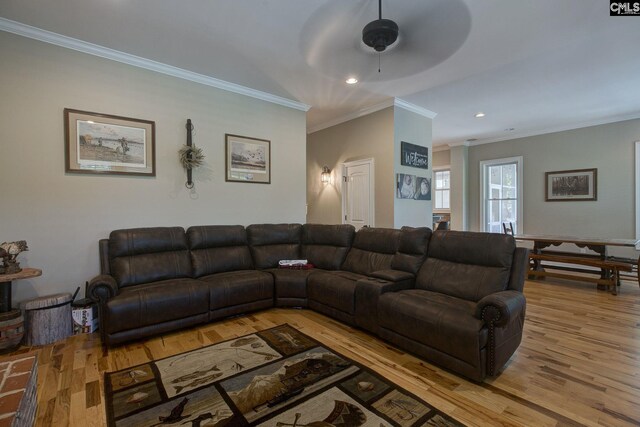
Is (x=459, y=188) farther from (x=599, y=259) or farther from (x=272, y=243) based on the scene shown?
(x=272, y=243)

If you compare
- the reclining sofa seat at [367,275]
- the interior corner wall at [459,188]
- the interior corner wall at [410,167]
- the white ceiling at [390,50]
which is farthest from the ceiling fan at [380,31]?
the interior corner wall at [459,188]

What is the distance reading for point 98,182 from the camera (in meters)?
3.17

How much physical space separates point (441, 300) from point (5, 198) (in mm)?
4107

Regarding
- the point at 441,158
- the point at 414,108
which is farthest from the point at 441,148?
the point at 414,108

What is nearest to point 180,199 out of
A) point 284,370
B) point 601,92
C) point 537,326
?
point 284,370

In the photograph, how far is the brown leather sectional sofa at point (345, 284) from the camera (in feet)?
6.98

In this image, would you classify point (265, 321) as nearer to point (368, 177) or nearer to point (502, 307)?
point (502, 307)

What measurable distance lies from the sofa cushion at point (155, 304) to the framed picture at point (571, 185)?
7.11 metres

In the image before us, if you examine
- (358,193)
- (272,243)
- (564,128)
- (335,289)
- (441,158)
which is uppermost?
(564,128)

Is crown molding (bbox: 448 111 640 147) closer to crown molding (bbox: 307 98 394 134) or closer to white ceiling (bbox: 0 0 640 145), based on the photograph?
white ceiling (bbox: 0 0 640 145)

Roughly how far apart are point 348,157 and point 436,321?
3844mm

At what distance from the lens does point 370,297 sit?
2.73 metres

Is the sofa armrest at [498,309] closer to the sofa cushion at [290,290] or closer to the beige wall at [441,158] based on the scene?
the sofa cushion at [290,290]

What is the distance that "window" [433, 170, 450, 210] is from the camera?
8.34m
